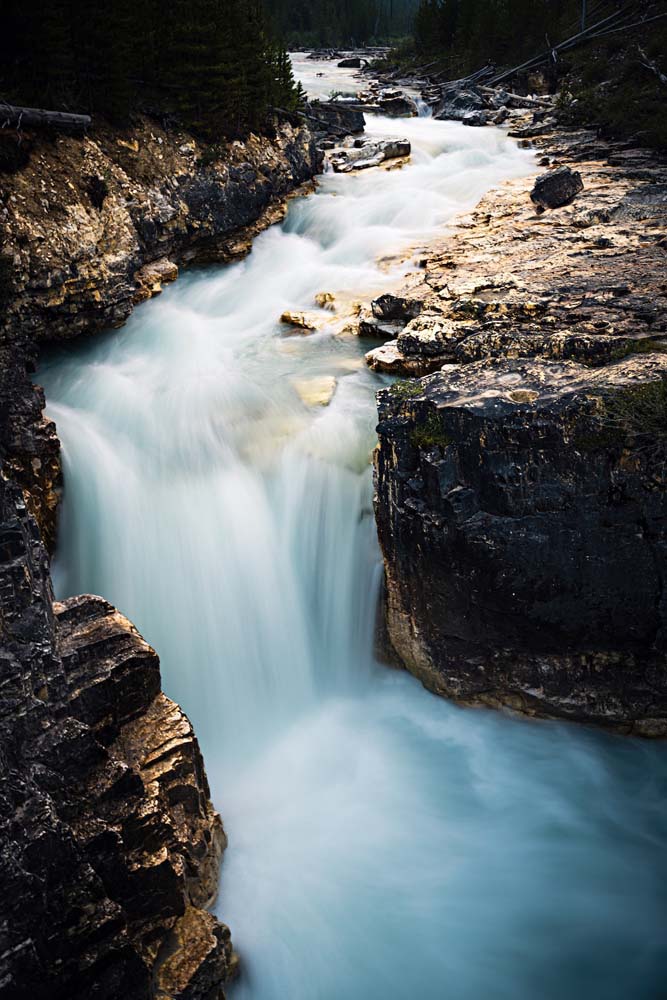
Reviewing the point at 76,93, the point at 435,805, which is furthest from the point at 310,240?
the point at 435,805

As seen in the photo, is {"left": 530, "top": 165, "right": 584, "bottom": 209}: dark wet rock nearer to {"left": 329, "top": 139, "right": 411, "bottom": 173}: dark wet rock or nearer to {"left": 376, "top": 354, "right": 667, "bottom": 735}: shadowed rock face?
{"left": 329, "top": 139, "right": 411, "bottom": 173}: dark wet rock

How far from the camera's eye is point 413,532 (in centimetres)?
709

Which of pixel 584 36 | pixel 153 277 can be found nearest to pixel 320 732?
pixel 153 277

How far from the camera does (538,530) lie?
6.60 metres

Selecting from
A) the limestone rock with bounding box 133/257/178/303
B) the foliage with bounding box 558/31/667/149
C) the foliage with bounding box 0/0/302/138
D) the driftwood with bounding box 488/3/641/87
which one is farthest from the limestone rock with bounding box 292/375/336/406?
the driftwood with bounding box 488/3/641/87

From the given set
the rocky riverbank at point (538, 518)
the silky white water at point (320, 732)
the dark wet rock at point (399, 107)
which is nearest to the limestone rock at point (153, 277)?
the silky white water at point (320, 732)

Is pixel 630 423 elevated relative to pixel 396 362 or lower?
elevated

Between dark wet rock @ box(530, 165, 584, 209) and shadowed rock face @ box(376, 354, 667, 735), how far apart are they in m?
7.66

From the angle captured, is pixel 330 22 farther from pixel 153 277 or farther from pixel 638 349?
pixel 638 349

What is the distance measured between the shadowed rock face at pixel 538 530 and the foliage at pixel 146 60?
8444 mm

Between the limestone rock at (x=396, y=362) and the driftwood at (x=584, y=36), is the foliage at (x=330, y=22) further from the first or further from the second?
the limestone rock at (x=396, y=362)

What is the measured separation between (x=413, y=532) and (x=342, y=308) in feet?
20.8

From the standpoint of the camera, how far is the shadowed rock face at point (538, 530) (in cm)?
644

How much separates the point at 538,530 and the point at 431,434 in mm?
1347
